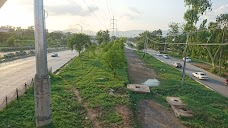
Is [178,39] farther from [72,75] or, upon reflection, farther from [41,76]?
[41,76]

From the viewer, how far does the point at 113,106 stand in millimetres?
18250

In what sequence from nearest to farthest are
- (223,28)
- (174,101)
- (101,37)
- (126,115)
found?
1. (126,115)
2. (174,101)
3. (223,28)
4. (101,37)

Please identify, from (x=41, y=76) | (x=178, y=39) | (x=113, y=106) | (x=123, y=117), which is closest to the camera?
(x=41, y=76)

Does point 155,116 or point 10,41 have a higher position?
point 10,41

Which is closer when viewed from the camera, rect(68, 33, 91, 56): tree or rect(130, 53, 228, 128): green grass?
rect(130, 53, 228, 128): green grass

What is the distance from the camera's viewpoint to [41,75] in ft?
41.8

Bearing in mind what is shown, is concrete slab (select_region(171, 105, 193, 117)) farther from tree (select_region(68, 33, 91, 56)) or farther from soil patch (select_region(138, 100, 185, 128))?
tree (select_region(68, 33, 91, 56))

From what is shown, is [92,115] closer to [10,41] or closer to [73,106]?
[73,106]

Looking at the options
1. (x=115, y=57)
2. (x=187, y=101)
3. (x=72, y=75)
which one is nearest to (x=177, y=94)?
(x=187, y=101)

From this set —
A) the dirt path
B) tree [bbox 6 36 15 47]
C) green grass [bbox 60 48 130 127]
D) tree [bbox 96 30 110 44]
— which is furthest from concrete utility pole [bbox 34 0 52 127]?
tree [bbox 96 30 110 44]

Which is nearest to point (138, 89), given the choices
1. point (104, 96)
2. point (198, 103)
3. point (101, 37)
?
point (104, 96)

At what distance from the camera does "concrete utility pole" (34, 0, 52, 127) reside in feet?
40.3

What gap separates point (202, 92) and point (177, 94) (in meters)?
3.17

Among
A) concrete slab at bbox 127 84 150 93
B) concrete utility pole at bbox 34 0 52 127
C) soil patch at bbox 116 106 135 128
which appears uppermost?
concrete utility pole at bbox 34 0 52 127
